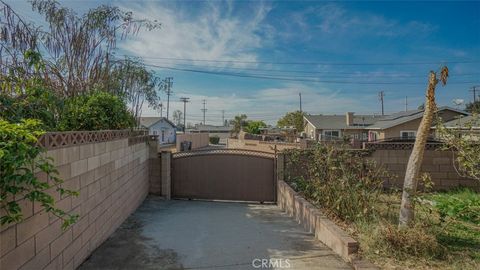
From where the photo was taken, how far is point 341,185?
5.18 meters

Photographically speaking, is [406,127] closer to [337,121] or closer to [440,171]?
[337,121]

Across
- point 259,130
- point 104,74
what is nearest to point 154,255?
point 104,74

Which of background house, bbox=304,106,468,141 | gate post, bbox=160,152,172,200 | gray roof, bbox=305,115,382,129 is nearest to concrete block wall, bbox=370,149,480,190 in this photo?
gate post, bbox=160,152,172,200

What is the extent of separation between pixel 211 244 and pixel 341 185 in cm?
231

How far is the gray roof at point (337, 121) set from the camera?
1392 inches

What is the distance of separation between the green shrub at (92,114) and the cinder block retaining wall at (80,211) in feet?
1.55

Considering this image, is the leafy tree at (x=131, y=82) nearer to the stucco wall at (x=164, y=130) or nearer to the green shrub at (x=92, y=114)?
the green shrub at (x=92, y=114)

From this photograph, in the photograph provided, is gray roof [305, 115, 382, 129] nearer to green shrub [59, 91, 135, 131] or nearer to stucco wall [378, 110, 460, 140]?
stucco wall [378, 110, 460, 140]

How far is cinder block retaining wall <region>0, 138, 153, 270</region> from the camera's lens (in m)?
2.55

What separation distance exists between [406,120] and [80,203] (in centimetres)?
2565

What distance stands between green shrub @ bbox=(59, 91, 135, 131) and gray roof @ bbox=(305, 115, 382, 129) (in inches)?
1234

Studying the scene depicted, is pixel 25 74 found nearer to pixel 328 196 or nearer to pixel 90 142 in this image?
pixel 90 142

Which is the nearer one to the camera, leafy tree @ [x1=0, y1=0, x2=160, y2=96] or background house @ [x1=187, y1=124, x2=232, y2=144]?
leafy tree @ [x1=0, y1=0, x2=160, y2=96]

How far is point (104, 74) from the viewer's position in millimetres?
7945
